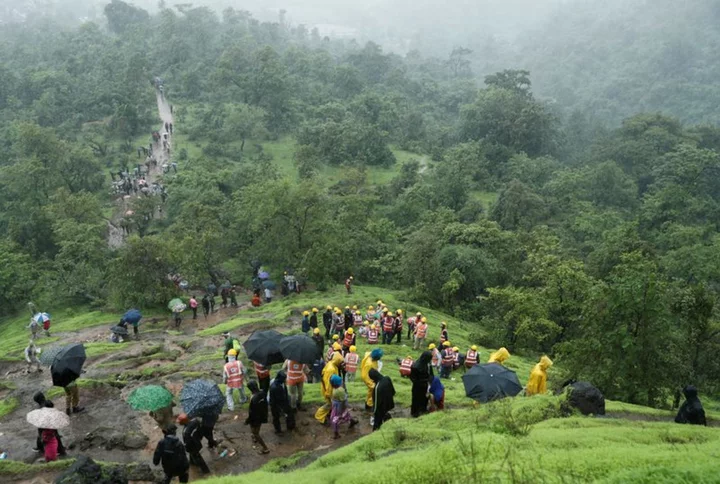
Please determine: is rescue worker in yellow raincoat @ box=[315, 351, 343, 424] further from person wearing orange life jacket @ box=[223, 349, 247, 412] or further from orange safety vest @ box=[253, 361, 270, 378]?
person wearing orange life jacket @ box=[223, 349, 247, 412]

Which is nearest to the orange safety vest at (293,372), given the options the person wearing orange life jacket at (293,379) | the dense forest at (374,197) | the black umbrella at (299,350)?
the person wearing orange life jacket at (293,379)

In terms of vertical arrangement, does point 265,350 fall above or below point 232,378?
above

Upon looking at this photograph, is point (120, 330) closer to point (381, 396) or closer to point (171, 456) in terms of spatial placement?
point (171, 456)

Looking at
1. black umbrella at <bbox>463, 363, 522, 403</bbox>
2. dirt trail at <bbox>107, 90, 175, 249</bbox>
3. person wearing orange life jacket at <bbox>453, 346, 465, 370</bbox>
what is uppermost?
dirt trail at <bbox>107, 90, 175, 249</bbox>

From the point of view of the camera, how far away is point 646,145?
57281 millimetres

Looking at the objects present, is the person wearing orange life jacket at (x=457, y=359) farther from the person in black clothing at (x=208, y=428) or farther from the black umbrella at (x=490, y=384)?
the person in black clothing at (x=208, y=428)

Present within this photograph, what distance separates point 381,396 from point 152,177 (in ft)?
150

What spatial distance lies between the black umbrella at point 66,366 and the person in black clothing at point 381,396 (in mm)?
7259

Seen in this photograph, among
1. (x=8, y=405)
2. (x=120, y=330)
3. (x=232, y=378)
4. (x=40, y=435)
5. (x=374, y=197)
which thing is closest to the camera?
(x=40, y=435)

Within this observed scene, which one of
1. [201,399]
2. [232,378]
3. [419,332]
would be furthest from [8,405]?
[419,332]

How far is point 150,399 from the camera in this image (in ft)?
35.8

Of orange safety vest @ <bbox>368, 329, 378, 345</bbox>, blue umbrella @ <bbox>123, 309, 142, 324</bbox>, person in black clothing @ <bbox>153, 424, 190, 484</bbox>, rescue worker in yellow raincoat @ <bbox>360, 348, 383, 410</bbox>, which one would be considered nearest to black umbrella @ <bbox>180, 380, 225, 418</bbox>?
person in black clothing @ <bbox>153, 424, 190, 484</bbox>

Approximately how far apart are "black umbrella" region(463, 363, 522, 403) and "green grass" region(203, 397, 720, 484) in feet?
1.17

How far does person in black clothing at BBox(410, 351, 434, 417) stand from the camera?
1112 centimetres
